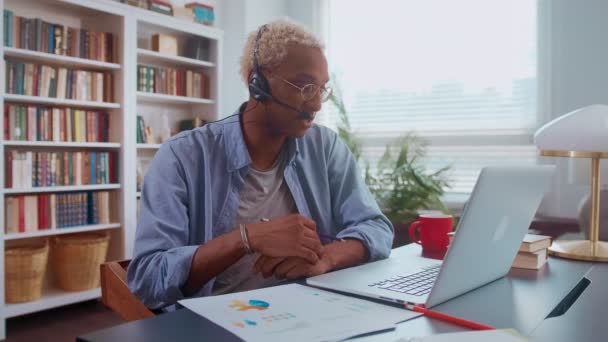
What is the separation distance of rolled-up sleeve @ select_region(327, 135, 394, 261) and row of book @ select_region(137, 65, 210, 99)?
2329 mm

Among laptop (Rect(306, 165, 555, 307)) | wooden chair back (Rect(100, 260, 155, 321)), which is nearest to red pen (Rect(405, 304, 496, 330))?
laptop (Rect(306, 165, 555, 307))

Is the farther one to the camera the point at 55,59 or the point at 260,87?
the point at 55,59

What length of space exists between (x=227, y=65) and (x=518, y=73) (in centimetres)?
223

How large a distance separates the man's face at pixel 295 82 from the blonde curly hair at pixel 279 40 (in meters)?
0.02

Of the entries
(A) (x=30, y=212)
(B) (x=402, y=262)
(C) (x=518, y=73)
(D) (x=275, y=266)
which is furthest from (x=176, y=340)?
(C) (x=518, y=73)

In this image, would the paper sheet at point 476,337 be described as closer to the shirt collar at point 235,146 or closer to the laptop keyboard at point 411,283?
the laptop keyboard at point 411,283

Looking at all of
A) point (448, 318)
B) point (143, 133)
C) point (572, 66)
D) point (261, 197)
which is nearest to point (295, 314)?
point (448, 318)

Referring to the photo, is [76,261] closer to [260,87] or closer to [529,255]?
[260,87]

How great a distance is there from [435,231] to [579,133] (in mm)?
419

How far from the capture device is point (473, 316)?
774mm

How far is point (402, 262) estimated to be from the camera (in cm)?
119

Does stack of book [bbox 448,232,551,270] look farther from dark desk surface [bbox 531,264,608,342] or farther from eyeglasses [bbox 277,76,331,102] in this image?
eyeglasses [bbox 277,76,331,102]

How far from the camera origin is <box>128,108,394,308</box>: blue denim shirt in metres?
1.09

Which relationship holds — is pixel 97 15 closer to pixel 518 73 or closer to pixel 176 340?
pixel 518 73
